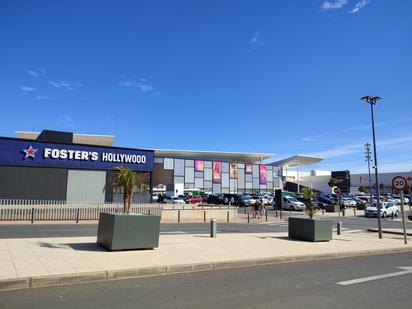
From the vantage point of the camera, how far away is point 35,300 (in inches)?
250

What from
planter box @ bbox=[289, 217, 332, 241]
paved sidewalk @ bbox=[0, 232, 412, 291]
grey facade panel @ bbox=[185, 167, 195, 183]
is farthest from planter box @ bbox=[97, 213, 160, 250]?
grey facade panel @ bbox=[185, 167, 195, 183]

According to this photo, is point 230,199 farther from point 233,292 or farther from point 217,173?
point 233,292

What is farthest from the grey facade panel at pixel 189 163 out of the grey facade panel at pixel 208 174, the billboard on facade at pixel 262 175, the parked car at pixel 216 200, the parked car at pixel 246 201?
the parked car at pixel 246 201

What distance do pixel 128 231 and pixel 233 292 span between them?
190 inches

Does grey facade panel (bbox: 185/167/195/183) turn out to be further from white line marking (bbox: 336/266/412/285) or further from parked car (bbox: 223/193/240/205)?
white line marking (bbox: 336/266/412/285)

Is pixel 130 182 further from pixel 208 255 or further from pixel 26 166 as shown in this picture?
pixel 26 166

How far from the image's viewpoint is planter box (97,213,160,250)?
1105 centimetres

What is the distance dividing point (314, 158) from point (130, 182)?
124 m

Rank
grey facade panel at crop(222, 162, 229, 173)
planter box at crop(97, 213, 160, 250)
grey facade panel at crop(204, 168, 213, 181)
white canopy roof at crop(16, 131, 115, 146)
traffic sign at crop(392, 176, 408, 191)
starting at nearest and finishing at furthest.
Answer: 1. planter box at crop(97, 213, 160, 250)
2. traffic sign at crop(392, 176, 408, 191)
3. white canopy roof at crop(16, 131, 115, 146)
4. grey facade panel at crop(204, 168, 213, 181)
5. grey facade panel at crop(222, 162, 229, 173)

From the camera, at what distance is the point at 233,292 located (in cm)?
734

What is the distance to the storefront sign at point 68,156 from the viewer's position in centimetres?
2862

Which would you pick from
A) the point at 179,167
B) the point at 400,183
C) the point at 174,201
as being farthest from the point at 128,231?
the point at 179,167

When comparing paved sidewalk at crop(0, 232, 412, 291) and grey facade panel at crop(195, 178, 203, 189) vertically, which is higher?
grey facade panel at crop(195, 178, 203, 189)

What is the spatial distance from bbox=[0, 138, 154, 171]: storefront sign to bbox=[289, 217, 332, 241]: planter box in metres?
18.7
